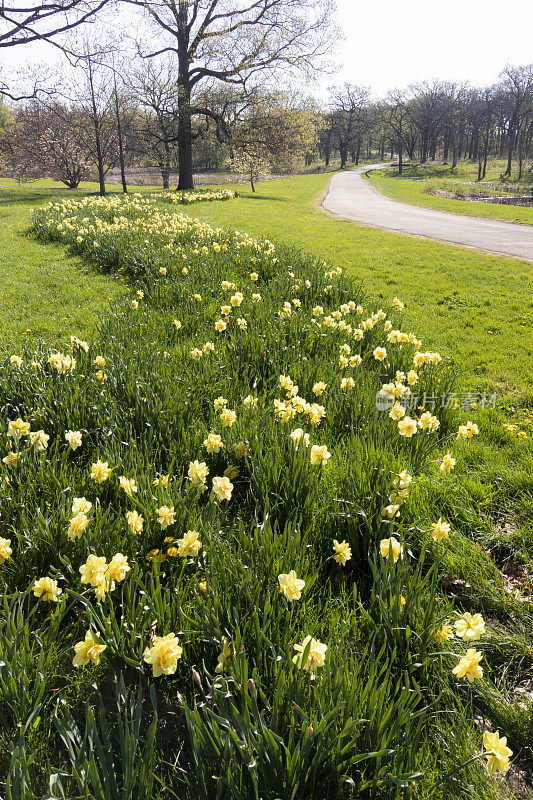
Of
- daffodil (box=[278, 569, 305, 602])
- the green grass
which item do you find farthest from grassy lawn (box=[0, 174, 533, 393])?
daffodil (box=[278, 569, 305, 602])

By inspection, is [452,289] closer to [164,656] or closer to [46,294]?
[46,294]

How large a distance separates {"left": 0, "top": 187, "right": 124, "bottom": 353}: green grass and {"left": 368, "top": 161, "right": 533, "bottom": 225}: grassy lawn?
1720 cm

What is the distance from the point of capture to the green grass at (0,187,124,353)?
5496 millimetres

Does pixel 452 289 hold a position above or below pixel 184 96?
below

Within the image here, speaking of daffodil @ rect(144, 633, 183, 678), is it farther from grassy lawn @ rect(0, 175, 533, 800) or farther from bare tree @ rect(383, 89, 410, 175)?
bare tree @ rect(383, 89, 410, 175)

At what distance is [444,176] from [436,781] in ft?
209

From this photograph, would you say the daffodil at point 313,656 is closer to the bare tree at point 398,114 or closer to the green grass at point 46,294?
the green grass at point 46,294

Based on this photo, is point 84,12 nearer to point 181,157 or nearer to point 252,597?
point 181,157

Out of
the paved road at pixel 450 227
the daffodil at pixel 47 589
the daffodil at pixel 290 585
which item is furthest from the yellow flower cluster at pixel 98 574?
the paved road at pixel 450 227

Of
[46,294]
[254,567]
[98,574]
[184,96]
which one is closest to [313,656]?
[254,567]

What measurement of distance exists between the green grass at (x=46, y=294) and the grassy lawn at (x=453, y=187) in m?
→ 17.2

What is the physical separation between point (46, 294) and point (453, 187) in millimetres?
43208

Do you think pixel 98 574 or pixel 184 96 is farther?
pixel 184 96

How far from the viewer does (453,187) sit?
40469mm
